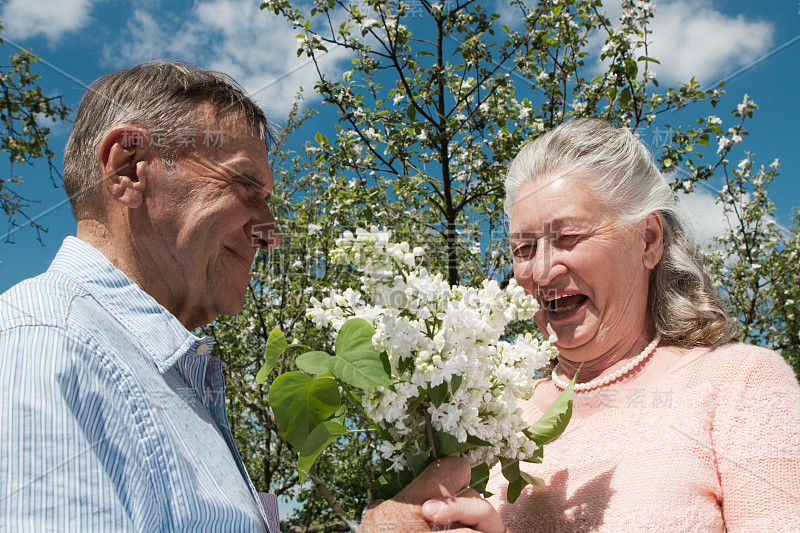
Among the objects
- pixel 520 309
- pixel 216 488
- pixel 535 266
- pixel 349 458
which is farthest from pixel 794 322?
pixel 216 488

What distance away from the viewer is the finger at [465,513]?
1.25 meters

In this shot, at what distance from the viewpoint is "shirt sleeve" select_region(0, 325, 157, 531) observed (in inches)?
38.0

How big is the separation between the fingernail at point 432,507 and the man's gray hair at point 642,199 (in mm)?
1248

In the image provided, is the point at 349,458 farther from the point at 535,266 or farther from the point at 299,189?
the point at 535,266

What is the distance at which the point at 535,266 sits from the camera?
207 centimetres

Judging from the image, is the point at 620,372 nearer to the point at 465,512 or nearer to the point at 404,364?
the point at 465,512

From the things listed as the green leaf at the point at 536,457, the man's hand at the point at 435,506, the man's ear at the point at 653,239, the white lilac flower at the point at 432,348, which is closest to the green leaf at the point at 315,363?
the white lilac flower at the point at 432,348

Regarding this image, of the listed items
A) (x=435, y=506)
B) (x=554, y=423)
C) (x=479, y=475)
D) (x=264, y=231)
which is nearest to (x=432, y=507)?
(x=435, y=506)

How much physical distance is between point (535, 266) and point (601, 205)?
0.31 meters

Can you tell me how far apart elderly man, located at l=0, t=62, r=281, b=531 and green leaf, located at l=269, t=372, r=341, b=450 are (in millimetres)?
182

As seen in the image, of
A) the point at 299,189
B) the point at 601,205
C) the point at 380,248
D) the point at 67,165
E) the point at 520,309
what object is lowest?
the point at 520,309

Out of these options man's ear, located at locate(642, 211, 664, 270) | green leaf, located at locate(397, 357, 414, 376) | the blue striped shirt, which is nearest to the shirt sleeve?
the blue striped shirt

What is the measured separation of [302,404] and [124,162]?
85 centimetres

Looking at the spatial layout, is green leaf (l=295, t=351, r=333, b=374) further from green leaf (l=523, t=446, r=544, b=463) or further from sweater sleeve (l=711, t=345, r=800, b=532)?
sweater sleeve (l=711, t=345, r=800, b=532)
